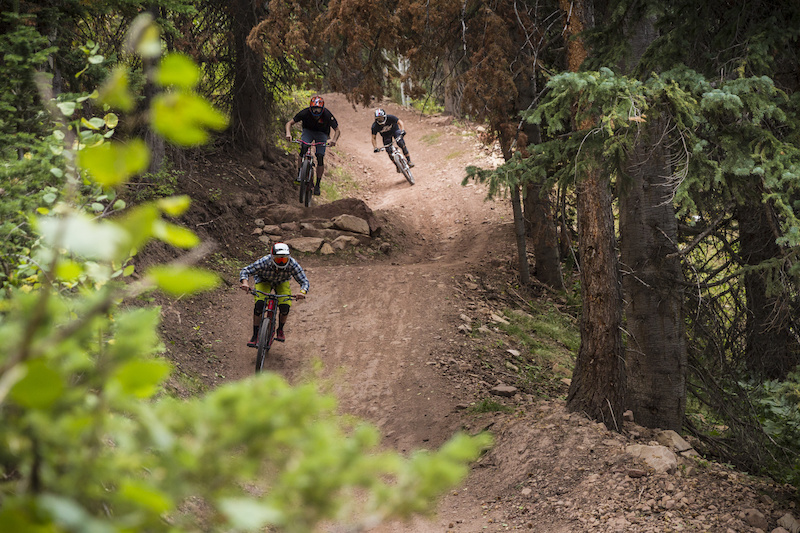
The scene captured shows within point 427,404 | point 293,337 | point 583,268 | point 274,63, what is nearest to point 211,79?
point 274,63

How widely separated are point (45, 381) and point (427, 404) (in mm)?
7960

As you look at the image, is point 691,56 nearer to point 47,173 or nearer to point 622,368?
point 622,368

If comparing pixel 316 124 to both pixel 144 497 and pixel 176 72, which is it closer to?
pixel 176 72

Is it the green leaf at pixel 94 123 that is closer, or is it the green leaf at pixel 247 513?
the green leaf at pixel 247 513

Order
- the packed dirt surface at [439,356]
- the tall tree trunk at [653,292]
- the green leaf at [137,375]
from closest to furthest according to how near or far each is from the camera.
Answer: the green leaf at [137,375] → the packed dirt surface at [439,356] → the tall tree trunk at [653,292]

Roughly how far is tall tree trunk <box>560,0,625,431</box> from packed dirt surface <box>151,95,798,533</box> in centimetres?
36

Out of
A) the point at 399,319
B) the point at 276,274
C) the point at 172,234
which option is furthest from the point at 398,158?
the point at 172,234

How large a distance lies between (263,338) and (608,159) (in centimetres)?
530

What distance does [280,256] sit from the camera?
8.76 m

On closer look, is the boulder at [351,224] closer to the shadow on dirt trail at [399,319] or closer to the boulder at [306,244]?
the boulder at [306,244]

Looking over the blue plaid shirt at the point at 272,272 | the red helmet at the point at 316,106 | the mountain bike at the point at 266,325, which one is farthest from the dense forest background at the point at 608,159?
the mountain bike at the point at 266,325

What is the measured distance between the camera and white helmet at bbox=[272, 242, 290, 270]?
871 cm

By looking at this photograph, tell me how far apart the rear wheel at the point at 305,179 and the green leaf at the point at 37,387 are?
1339cm

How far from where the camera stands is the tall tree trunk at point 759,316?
8.34 metres
